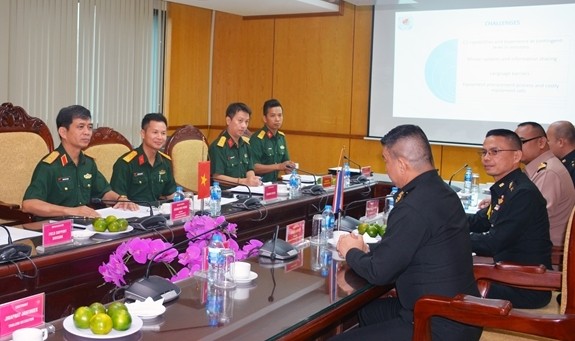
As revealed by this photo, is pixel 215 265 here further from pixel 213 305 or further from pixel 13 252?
pixel 13 252

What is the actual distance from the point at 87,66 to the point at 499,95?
3676 mm

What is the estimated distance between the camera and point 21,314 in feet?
4.99

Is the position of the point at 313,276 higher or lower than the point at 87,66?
lower

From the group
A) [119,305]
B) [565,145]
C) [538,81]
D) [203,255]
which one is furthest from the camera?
[538,81]

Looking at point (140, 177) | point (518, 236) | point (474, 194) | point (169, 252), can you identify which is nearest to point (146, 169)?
point (140, 177)

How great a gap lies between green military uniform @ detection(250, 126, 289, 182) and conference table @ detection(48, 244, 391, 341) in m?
2.91

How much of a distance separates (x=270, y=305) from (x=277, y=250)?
0.54 metres

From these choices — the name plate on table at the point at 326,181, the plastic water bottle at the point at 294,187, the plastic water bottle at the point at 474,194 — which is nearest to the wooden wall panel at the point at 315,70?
the plastic water bottle at the point at 474,194

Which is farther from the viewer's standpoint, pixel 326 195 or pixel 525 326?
pixel 326 195

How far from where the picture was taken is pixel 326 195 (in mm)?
3920

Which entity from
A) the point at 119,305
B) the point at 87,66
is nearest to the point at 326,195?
the point at 119,305

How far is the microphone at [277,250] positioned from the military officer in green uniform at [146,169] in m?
1.58

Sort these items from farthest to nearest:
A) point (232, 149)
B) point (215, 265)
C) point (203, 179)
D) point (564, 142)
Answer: point (232, 149), point (564, 142), point (203, 179), point (215, 265)

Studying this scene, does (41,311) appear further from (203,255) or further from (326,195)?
(326,195)
